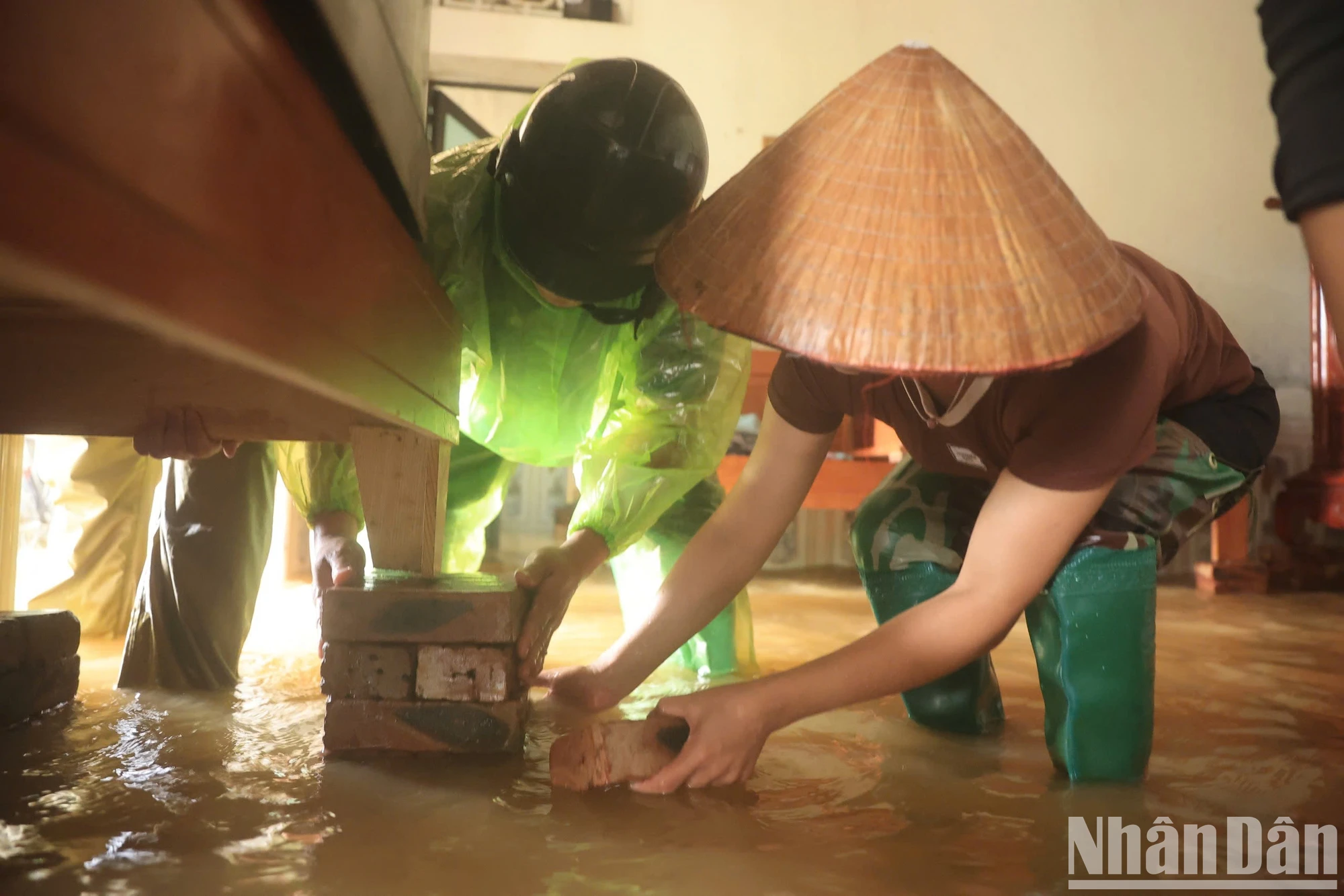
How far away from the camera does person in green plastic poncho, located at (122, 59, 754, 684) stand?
111 centimetres

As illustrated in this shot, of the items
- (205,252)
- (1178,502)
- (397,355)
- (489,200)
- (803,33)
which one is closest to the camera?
(205,252)

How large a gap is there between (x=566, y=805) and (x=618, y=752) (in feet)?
0.20

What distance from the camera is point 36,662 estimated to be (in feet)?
3.47

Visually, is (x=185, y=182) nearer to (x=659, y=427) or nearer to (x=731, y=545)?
(x=731, y=545)

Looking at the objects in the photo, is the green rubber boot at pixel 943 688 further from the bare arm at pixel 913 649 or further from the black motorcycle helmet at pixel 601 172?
the black motorcycle helmet at pixel 601 172

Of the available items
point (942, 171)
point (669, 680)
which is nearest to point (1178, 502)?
point (942, 171)

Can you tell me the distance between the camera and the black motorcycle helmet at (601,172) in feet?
3.64

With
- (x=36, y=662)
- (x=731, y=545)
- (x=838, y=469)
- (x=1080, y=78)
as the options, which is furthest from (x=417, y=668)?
(x=1080, y=78)

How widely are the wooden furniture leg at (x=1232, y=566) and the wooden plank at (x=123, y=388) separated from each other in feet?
8.25

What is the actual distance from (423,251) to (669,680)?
675 mm

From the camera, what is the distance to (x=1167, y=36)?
3355 millimetres

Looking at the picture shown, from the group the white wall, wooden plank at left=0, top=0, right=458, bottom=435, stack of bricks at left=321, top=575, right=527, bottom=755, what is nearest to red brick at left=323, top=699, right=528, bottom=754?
stack of bricks at left=321, top=575, right=527, bottom=755

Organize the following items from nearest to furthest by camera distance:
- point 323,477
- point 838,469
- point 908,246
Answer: point 908,246 → point 323,477 → point 838,469

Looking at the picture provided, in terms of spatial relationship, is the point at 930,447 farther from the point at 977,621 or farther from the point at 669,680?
the point at 669,680
